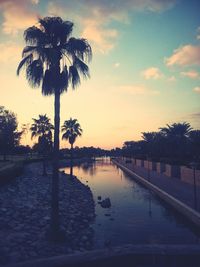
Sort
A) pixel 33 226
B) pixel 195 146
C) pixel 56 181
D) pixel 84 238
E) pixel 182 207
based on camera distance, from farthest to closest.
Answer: pixel 195 146, pixel 182 207, pixel 33 226, pixel 84 238, pixel 56 181

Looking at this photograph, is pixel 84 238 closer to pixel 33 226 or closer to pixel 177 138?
pixel 33 226

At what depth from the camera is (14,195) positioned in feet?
70.2

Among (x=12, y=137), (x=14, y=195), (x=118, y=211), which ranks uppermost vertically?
(x=12, y=137)

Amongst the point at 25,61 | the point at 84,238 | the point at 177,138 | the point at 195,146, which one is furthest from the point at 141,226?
the point at 177,138

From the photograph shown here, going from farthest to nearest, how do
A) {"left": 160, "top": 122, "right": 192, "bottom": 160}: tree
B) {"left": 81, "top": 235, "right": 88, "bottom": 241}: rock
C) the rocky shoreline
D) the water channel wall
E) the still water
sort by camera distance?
{"left": 160, "top": 122, "right": 192, "bottom": 160}: tree → the water channel wall → the still water → {"left": 81, "top": 235, "right": 88, "bottom": 241}: rock → the rocky shoreline

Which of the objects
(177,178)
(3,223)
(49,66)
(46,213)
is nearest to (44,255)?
(3,223)

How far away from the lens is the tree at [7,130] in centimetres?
5334

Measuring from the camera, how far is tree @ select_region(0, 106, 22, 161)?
53.3 metres

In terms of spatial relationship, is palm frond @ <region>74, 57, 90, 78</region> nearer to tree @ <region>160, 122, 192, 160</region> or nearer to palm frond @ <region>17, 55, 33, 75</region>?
palm frond @ <region>17, 55, 33, 75</region>

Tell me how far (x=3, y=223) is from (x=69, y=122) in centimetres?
3849

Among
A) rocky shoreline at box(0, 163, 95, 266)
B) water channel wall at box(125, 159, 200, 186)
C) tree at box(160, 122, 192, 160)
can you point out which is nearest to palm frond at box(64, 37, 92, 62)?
rocky shoreline at box(0, 163, 95, 266)

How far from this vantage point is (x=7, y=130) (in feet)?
181

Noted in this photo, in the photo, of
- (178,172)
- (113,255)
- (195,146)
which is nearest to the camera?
(113,255)

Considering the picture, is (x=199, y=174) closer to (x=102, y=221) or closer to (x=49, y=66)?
(x=102, y=221)
